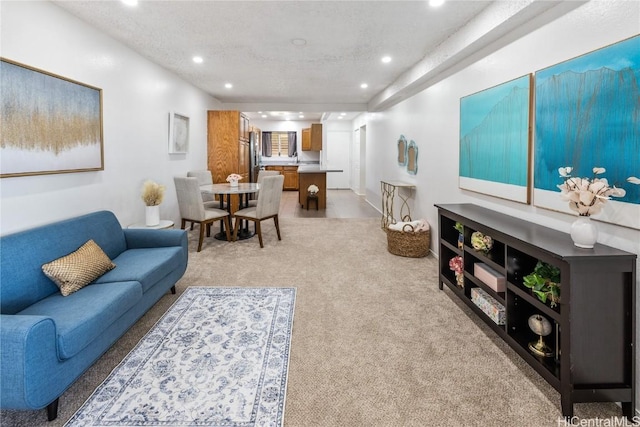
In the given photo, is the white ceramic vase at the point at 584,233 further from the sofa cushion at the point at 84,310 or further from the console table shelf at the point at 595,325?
the sofa cushion at the point at 84,310

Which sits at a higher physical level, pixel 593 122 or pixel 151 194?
pixel 593 122

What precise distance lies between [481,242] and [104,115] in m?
3.58

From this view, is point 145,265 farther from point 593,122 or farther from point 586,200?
point 593,122

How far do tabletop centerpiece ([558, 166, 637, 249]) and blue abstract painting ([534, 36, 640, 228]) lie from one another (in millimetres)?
90

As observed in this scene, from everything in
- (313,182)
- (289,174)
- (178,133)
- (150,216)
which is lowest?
(150,216)

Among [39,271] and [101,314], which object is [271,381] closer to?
[101,314]

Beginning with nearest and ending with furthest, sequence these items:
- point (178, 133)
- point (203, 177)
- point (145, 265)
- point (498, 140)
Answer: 1. point (145, 265)
2. point (498, 140)
3. point (178, 133)
4. point (203, 177)

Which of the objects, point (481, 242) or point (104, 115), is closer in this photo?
point (481, 242)

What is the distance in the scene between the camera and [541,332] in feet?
6.62

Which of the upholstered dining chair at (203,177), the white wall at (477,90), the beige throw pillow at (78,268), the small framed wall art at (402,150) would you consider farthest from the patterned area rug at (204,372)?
the small framed wall art at (402,150)

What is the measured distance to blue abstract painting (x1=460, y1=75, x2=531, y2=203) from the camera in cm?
262

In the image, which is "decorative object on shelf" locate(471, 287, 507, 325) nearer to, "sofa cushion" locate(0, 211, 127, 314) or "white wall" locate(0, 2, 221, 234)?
"sofa cushion" locate(0, 211, 127, 314)

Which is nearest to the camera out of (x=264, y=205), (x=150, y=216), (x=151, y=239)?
(x=151, y=239)

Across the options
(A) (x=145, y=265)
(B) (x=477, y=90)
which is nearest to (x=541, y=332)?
(B) (x=477, y=90)
